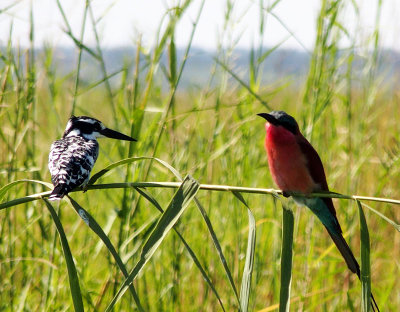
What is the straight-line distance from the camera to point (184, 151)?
2.39 m

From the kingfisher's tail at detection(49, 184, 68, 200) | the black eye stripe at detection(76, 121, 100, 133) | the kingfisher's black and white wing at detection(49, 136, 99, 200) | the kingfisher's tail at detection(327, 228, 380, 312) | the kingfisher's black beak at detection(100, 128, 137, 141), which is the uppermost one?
the black eye stripe at detection(76, 121, 100, 133)

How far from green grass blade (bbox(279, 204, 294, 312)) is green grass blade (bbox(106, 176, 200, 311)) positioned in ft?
0.78

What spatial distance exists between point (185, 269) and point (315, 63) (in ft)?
3.67

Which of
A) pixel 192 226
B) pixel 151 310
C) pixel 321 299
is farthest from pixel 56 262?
pixel 321 299

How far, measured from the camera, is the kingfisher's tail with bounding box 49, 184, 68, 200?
1.64 meters

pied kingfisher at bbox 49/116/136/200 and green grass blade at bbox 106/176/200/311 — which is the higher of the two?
pied kingfisher at bbox 49/116/136/200

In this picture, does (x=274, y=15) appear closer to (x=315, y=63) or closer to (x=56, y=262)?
(x=315, y=63)

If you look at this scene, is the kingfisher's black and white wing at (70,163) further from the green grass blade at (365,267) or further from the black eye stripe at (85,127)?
the green grass blade at (365,267)

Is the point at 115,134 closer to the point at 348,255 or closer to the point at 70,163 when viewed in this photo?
the point at 70,163

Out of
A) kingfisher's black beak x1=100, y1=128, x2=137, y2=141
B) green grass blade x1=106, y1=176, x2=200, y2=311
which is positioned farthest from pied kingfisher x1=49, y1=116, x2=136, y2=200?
green grass blade x1=106, y1=176, x2=200, y2=311

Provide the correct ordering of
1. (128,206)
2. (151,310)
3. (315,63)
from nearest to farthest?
(128,206)
(315,63)
(151,310)

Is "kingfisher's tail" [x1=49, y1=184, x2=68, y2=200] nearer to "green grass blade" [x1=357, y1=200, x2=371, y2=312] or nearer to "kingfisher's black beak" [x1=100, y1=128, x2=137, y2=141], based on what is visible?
"kingfisher's black beak" [x1=100, y1=128, x2=137, y2=141]

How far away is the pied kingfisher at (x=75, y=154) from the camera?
1819 millimetres

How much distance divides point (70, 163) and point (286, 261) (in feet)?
3.11
